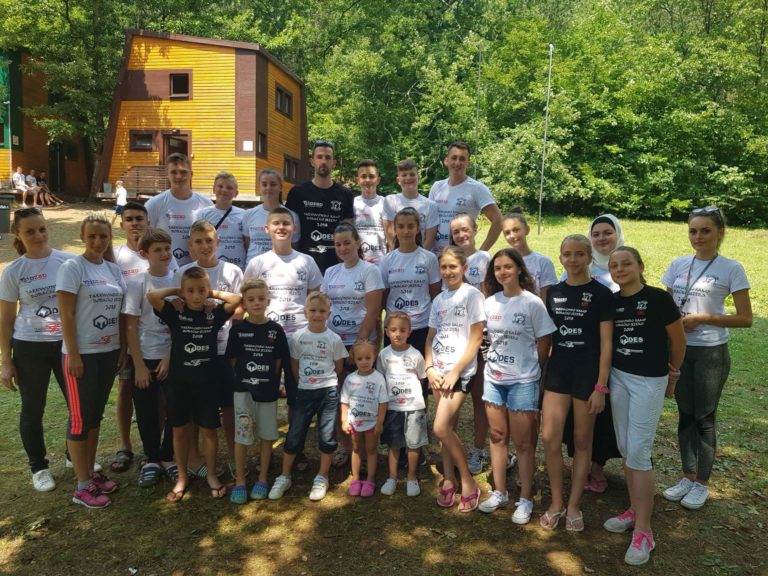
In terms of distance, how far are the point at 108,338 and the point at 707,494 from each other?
192 inches

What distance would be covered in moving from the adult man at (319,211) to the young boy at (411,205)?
56cm

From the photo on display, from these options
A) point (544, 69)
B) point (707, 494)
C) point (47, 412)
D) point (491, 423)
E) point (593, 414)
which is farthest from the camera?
point (544, 69)

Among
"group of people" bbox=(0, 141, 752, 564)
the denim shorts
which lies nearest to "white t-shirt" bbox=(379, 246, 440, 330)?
"group of people" bbox=(0, 141, 752, 564)

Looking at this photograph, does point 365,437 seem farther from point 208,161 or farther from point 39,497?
point 208,161

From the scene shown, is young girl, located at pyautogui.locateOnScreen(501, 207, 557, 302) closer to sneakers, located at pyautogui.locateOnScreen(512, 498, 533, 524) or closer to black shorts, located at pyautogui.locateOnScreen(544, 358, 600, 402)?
black shorts, located at pyautogui.locateOnScreen(544, 358, 600, 402)

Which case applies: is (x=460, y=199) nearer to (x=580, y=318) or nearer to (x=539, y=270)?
(x=539, y=270)

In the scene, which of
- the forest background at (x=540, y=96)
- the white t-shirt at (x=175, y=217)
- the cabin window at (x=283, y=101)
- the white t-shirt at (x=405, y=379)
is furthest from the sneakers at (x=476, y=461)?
the cabin window at (x=283, y=101)

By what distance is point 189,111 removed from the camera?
24.9 m

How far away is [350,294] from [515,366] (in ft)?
5.02

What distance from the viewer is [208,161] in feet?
81.7

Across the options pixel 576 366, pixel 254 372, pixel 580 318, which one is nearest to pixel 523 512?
pixel 576 366

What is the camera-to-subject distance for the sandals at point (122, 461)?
16.3ft

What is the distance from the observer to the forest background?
27.0 meters

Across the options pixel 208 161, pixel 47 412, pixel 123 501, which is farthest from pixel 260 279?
pixel 208 161
